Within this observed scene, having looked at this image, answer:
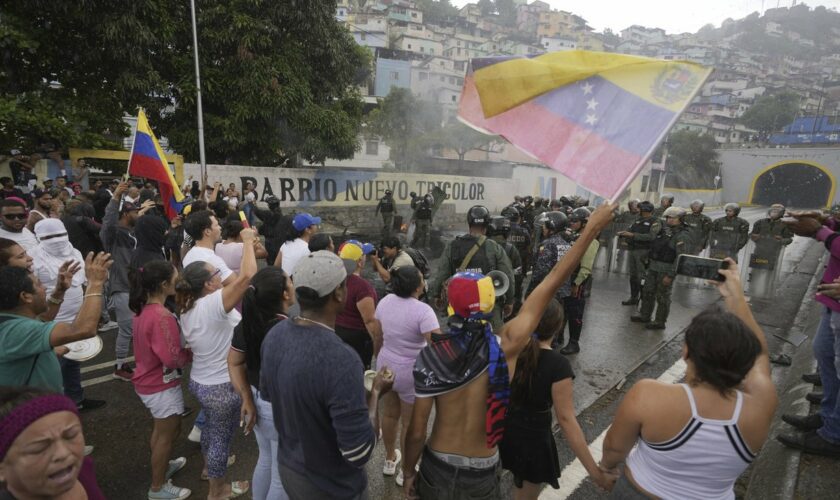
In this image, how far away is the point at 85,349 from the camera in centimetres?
344

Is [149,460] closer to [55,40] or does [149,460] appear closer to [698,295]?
[698,295]

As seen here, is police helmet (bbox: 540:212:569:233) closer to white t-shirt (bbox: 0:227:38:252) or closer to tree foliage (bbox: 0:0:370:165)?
white t-shirt (bbox: 0:227:38:252)

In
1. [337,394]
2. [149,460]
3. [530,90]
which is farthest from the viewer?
[149,460]

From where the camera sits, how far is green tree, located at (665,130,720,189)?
48.3 meters

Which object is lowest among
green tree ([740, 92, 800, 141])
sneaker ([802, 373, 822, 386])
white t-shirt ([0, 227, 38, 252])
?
sneaker ([802, 373, 822, 386])

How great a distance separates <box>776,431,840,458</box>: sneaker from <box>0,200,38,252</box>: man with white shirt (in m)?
6.96

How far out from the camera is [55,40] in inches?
459

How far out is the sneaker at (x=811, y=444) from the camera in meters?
3.32

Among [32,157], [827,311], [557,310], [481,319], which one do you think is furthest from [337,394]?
[32,157]

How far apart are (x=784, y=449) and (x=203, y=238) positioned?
5.27 m

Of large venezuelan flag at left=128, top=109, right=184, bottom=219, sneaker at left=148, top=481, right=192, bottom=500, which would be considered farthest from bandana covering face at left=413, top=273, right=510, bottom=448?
large venezuelan flag at left=128, top=109, right=184, bottom=219

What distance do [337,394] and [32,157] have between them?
13930mm

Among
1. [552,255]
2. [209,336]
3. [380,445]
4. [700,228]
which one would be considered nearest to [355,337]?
[380,445]

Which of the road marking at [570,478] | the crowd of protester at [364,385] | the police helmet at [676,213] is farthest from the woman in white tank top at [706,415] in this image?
the police helmet at [676,213]
